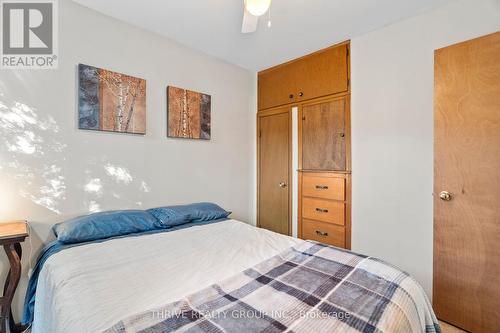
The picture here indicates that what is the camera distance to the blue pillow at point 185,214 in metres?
2.14

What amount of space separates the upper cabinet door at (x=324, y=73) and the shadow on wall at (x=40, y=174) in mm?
2374

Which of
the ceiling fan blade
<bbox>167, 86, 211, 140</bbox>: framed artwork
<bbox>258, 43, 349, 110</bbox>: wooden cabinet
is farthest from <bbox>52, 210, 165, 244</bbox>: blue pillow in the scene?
<bbox>258, 43, 349, 110</bbox>: wooden cabinet

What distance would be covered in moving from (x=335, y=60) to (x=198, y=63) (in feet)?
5.26

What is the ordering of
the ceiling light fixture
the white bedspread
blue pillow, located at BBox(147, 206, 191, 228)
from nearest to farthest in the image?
the white bedspread, the ceiling light fixture, blue pillow, located at BBox(147, 206, 191, 228)

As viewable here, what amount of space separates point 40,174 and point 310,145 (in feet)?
8.64

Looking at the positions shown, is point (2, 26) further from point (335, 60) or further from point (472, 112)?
point (472, 112)

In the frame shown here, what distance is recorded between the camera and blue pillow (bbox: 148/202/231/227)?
2.14 meters

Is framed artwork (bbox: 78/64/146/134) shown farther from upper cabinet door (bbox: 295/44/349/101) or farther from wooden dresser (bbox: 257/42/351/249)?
upper cabinet door (bbox: 295/44/349/101)

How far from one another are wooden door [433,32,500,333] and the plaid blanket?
3.30 feet

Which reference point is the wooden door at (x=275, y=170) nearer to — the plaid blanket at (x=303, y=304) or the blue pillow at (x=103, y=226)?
the blue pillow at (x=103, y=226)

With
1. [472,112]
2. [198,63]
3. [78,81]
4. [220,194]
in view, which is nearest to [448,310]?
[472,112]

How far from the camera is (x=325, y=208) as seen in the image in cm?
274

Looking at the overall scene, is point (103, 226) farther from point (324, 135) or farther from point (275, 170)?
point (324, 135)

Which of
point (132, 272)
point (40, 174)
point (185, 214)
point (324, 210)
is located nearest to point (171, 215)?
point (185, 214)
